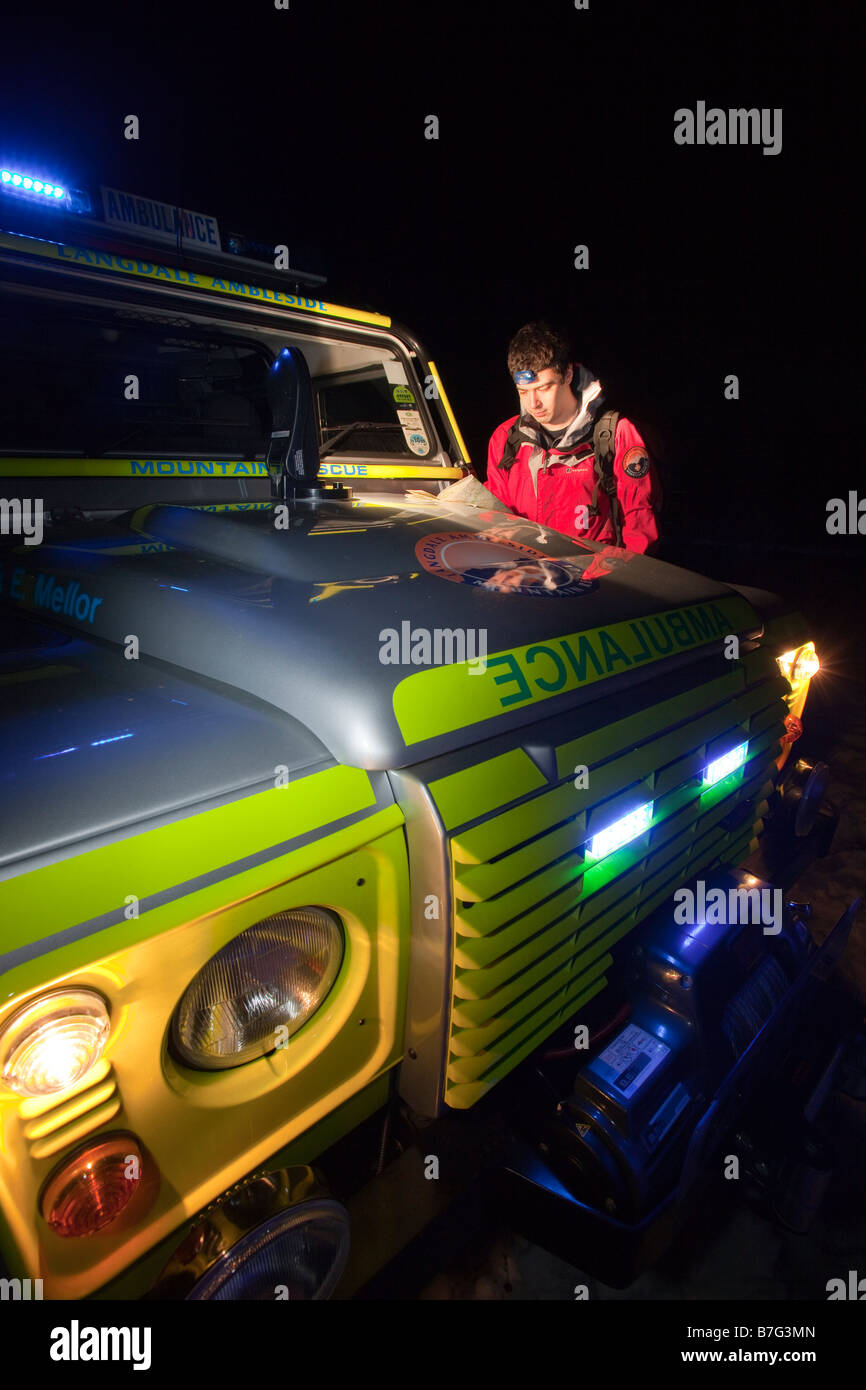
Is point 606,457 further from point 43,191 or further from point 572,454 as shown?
point 43,191

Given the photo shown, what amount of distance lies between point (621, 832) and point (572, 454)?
6.80 feet

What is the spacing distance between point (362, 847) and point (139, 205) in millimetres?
2214

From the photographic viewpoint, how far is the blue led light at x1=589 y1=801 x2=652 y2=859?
1.35 meters

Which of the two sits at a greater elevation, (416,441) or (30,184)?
(30,184)

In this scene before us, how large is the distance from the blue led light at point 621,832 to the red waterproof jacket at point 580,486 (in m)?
1.62

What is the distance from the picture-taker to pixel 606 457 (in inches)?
114

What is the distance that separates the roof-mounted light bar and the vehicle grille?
2017 millimetres

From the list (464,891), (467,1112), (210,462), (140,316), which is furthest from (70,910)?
(140,316)

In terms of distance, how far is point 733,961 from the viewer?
65.0 inches

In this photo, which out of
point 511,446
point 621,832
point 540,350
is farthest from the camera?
point 511,446
